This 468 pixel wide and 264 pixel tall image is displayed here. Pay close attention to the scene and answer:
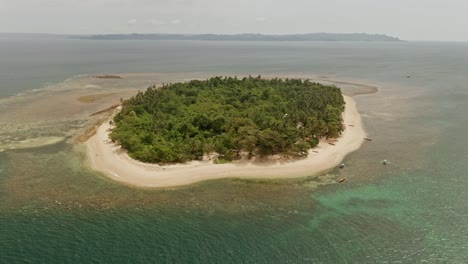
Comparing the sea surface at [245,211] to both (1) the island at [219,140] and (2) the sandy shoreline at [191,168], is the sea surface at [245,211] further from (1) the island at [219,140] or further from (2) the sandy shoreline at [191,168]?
(1) the island at [219,140]

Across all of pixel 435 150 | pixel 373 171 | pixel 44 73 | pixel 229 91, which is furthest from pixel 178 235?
pixel 44 73

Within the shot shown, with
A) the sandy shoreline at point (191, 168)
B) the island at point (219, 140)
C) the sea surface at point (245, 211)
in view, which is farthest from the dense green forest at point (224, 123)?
the sea surface at point (245, 211)

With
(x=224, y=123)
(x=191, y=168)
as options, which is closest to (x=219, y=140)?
(x=224, y=123)

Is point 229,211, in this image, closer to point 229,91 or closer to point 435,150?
point 435,150

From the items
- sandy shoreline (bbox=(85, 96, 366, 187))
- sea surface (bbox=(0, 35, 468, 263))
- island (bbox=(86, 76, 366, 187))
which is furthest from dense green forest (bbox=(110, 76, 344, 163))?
sea surface (bbox=(0, 35, 468, 263))

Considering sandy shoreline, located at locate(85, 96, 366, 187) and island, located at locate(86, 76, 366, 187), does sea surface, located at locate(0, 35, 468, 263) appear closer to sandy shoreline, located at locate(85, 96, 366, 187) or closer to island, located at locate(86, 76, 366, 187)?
sandy shoreline, located at locate(85, 96, 366, 187)

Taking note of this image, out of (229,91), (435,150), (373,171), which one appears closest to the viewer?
(373,171)

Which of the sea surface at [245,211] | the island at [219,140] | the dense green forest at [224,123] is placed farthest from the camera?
the dense green forest at [224,123]

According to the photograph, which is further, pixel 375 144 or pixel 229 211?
pixel 375 144
